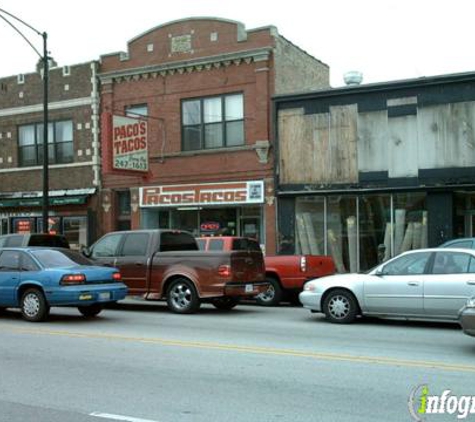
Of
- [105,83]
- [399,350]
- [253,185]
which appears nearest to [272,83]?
[253,185]

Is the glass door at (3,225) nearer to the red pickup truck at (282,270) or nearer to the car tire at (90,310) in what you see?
the red pickup truck at (282,270)

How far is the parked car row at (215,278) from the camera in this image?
11.4m

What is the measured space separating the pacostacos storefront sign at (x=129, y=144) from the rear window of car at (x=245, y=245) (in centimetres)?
790

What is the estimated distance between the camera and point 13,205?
27.3 metres

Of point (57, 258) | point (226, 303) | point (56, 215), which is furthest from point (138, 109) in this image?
point (57, 258)

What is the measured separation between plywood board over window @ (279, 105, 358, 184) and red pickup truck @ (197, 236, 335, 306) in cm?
546

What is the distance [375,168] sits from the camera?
67.7ft

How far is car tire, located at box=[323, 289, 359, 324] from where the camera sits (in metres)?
12.2

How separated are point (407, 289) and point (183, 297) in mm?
4997

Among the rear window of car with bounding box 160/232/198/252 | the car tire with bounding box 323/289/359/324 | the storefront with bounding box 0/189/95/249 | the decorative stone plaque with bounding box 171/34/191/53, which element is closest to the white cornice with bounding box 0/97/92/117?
the storefront with bounding box 0/189/95/249

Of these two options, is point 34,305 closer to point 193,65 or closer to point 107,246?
point 107,246

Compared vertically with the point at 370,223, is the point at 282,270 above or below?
below

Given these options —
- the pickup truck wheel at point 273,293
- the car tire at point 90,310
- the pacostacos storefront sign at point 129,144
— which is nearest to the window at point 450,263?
the pickup truck wheel at point 273,293

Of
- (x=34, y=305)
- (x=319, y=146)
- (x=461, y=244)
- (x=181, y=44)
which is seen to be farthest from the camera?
(x=181, y=44)
